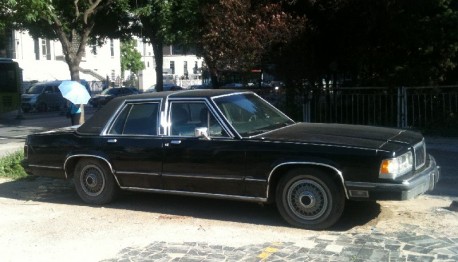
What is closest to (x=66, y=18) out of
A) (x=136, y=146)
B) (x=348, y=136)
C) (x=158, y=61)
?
(x=158, y=61)

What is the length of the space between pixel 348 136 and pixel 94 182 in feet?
11.6

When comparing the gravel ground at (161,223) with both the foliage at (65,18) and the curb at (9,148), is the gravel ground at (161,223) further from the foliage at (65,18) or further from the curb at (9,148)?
the foliage at (65,18)

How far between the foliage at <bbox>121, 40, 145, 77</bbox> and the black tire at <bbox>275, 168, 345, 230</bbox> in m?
70.7

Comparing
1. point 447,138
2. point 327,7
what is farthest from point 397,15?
point 447,138

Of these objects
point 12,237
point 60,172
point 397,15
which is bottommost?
point 12,237

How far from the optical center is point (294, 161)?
612 centimetres

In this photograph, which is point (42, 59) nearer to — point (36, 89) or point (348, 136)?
point (36, 89)

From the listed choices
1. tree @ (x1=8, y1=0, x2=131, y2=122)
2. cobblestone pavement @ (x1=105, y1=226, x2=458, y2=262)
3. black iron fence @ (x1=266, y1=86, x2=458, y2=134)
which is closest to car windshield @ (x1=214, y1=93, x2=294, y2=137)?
cobblestone pavement @ (x1=105, y1=226, x2=458, y2=262)

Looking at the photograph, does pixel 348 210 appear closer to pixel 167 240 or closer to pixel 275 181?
pixel 275 181

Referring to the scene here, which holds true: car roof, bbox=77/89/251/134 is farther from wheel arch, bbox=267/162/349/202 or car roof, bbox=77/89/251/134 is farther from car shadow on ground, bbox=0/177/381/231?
wheel arch, bbox=267/162/349/202

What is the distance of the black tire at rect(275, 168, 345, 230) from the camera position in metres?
6.11

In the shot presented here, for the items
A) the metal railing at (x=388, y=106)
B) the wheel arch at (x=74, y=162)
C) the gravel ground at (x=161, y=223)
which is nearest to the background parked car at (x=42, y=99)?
the metal railing at (x=388, y=106)

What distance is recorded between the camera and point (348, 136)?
20.7ft

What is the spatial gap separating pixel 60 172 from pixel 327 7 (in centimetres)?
783
